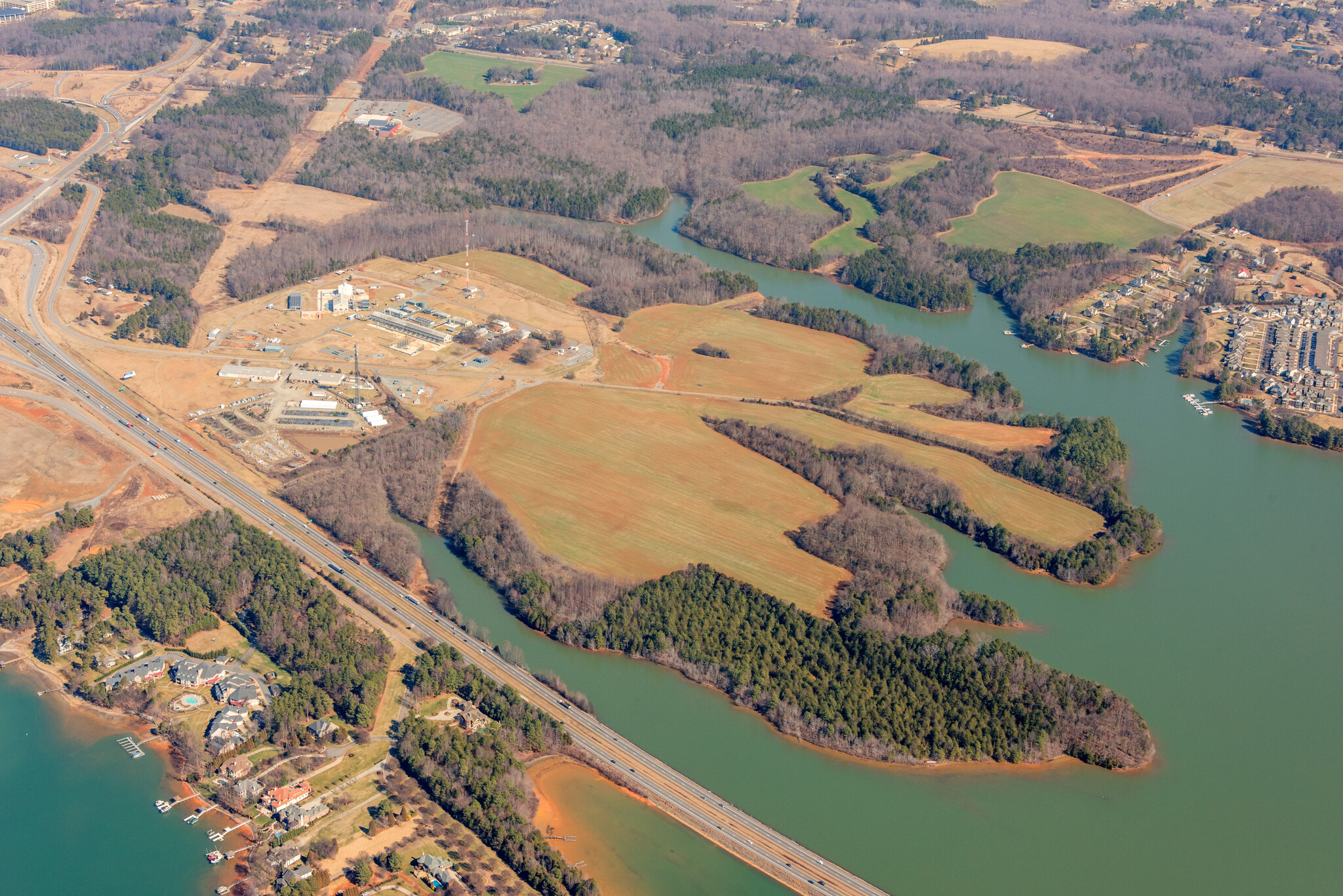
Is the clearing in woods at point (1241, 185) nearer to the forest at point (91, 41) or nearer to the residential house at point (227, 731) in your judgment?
the residential house at point (227, 731)

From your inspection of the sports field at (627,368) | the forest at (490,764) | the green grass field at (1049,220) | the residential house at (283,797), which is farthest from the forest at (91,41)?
the residential house at (283,797)

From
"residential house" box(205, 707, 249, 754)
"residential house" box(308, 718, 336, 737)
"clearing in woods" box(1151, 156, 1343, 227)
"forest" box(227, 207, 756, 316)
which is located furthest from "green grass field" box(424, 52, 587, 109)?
"residential house" box(308, 718, 336, 737)

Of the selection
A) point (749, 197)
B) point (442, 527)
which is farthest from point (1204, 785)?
point (749, 197)

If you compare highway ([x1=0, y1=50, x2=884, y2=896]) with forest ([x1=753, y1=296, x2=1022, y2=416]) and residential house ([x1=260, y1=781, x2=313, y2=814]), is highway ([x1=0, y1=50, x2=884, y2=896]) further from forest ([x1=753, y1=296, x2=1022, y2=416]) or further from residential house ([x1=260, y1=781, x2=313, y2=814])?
forest ([x1=753, y1=296, x2=1022, y2=416])

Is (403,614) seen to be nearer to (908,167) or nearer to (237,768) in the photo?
(237,768)

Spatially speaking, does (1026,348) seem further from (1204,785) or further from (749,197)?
(1204,785)
